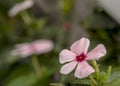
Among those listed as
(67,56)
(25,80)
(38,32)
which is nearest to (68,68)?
(67,56)

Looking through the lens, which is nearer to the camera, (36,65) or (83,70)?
(83,70)

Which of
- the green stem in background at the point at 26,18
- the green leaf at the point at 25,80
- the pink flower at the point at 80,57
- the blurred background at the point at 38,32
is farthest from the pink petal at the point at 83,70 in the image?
the green stem in background at the point at 26,18

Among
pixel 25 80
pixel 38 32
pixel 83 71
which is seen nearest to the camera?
pixel 83 71

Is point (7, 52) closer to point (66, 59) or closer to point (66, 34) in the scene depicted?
point (66, 34)

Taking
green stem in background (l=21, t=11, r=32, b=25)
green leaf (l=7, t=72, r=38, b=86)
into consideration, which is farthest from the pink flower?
green stem in background (l=21, t=11, r=32, b=25)

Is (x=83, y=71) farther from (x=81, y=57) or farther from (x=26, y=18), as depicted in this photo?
(x=26, y=18)

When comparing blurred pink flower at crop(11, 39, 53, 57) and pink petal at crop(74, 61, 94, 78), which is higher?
blurred pink flower at crop(11, 39, 53, 57)

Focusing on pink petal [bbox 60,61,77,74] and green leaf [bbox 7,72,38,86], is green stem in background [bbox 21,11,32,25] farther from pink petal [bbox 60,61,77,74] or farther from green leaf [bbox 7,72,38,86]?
pink petal [bbox 60,61,77,74]
